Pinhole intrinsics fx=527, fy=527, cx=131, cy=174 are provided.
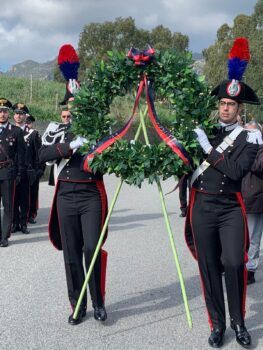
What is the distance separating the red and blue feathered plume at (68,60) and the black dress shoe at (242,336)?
276cm

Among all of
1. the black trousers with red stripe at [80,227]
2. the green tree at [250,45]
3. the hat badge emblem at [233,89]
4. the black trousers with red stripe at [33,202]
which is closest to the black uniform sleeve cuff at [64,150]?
the black trousers with red stripe at [80,227]

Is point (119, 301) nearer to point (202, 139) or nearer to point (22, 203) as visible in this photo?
point (202, 139)

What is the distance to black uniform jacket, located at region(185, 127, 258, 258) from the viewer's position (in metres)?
4.34

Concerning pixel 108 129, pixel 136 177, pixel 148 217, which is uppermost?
pixel 108 129

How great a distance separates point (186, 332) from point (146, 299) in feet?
3.22

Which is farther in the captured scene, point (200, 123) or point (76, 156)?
point (76, 156)

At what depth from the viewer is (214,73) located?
49.8 metres

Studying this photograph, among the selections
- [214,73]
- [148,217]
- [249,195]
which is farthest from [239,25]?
[249,195]

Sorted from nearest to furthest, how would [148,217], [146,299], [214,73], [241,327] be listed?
1. [241,327]
2. [146,299]
3. [148,217]
4. [214,73]

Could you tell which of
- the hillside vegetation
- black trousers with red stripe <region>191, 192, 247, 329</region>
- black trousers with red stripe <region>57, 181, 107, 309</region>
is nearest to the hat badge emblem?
black trousers with red stripe <region>191, 192, 247, 329</region>

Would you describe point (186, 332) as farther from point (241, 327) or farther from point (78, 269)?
point (78, 269)

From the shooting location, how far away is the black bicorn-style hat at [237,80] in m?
4.48

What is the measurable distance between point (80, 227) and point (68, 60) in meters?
1.59

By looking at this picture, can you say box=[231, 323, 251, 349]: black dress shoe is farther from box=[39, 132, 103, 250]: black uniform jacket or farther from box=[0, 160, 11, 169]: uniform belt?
box=[0, 160, 11, 169]: uniform belt
